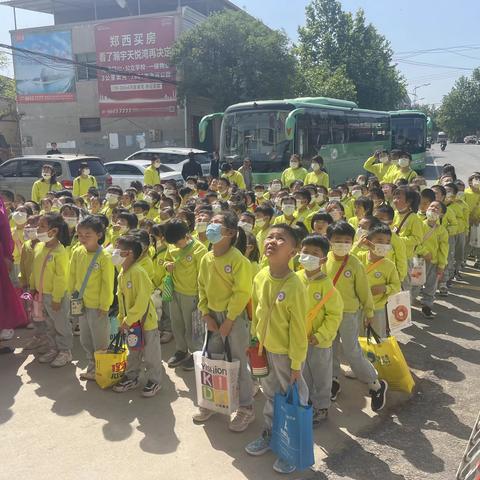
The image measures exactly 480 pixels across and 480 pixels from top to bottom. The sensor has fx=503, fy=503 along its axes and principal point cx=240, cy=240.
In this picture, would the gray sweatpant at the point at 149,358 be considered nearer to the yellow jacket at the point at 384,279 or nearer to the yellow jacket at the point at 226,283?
the yellow jacket at the point at 226,283

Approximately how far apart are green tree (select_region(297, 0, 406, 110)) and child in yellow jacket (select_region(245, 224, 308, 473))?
3723 centimetres

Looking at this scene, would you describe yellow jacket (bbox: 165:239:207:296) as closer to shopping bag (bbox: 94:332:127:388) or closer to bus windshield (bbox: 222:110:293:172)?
shopping bag (bbox: 94:332:127:388)

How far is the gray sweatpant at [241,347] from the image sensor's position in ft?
12.3

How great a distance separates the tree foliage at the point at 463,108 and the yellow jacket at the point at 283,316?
8019 centimetres

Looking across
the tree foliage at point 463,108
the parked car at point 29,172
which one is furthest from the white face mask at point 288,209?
the tree foliage at point 463,108

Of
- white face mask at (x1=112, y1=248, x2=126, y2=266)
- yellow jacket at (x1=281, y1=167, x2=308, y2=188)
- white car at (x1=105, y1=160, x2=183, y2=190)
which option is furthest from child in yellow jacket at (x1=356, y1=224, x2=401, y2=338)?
white car at (x1=105, y1=160, x2=183, y2=190)

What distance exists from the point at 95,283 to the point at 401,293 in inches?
109

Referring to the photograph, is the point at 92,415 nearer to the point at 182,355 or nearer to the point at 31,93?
the point at 182,355

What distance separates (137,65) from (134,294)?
23465mm

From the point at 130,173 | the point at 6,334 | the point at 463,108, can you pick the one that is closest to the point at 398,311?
the point at 6,334

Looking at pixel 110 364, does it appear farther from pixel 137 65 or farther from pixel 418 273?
pixel 137 65

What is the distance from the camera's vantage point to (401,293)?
4621 millimetres

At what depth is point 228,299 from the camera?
12.3ft

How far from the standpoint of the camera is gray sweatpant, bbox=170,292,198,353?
4.70 meters
